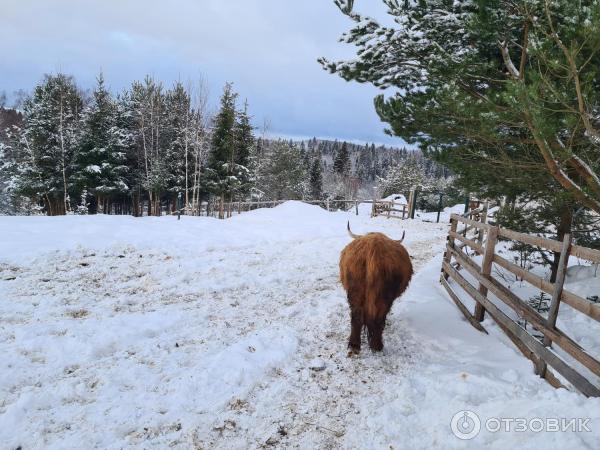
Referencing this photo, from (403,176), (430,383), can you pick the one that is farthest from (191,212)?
(403,176)

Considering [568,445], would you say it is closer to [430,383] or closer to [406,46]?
[430,383]

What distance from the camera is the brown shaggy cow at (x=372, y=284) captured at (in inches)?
147

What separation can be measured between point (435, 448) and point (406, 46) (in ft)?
16.8

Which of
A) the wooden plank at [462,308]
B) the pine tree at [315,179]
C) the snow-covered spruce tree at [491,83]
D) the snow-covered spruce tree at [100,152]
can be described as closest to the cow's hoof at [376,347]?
the wooden plank at [462,308]

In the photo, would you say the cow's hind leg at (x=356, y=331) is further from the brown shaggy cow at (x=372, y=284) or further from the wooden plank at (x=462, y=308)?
the wooden plank at (x=462, y=308)

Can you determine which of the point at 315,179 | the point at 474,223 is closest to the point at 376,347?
the point at 474,223

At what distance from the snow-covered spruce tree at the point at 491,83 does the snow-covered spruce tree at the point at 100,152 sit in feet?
82.1

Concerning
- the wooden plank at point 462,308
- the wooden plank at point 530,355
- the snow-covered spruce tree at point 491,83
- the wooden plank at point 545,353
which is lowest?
the wooden plank at point 462,308

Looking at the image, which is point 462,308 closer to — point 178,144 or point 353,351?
point 353,351

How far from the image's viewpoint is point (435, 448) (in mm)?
2418

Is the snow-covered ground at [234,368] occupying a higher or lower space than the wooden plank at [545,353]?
lower

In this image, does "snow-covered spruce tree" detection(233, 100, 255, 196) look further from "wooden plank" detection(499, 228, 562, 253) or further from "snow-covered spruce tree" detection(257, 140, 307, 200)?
"wooden plank" detection(499, 228, 562, 253)

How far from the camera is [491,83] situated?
5121mm

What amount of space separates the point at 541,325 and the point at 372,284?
5.04 ft
